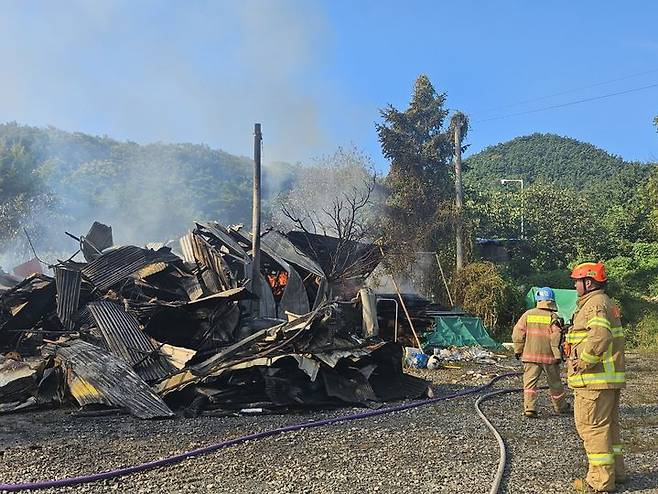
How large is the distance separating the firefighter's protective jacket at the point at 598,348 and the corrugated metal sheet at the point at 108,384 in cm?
451

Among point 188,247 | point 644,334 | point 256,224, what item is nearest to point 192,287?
point 256,224

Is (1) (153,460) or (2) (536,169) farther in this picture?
(2) (536,169)

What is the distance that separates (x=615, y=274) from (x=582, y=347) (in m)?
19.2

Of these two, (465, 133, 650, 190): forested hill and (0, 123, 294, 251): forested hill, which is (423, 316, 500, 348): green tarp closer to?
(0, 123, 294, 251): forested hill

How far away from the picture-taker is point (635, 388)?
9469 millimetres

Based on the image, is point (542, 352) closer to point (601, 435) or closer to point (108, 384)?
point (601, 435)

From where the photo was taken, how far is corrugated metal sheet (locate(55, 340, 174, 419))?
714 centimetres

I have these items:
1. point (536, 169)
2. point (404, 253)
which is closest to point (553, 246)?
point (404, 253)

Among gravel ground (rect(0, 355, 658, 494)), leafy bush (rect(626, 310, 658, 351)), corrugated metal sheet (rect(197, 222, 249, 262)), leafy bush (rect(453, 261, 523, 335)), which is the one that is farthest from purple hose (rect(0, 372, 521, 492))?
leafy bush (rect(626, 310, 658, 351))

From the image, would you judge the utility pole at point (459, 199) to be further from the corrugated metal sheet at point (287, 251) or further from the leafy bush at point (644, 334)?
the corrugated metal sheet at point (287, 251)

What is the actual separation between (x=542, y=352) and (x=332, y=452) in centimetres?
309

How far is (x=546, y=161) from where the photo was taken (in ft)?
240

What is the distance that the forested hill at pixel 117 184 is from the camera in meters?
29.8

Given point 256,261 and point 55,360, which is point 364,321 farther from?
point 55,360
